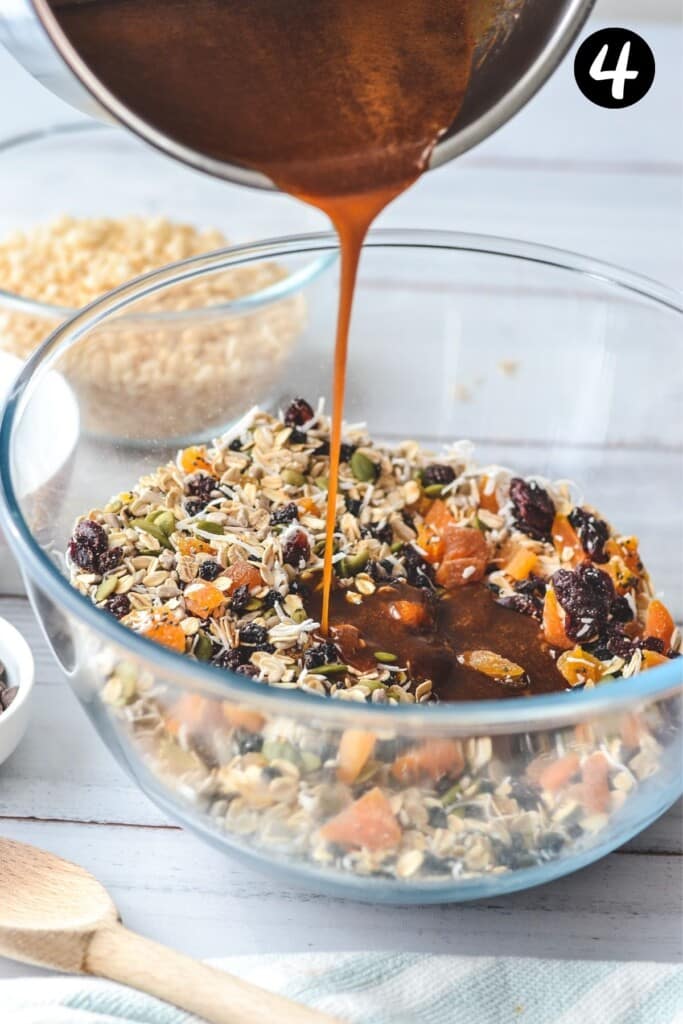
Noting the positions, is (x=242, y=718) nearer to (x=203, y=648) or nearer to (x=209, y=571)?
(x=203, y=648)

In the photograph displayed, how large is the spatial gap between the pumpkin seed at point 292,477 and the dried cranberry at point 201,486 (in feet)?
0.31

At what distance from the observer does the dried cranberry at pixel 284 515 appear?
65.7 inches

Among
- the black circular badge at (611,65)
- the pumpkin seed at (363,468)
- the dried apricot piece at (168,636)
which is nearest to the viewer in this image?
the dried apricot piece at (168,636)

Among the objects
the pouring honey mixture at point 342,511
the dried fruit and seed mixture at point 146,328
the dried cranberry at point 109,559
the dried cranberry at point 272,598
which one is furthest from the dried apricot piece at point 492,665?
A: the dried fruit and seed mixture at point 146,328

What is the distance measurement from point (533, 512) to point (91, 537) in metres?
0.58

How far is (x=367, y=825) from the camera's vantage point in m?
1.26

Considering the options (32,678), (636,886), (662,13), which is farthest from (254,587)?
(662,13)

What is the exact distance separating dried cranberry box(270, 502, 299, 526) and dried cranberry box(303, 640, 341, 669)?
25 centimetres

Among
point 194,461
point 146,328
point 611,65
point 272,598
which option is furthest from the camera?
point 611,65

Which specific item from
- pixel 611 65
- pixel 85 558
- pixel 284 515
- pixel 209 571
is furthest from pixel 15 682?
pixel 611 65

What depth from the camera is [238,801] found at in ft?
4.23

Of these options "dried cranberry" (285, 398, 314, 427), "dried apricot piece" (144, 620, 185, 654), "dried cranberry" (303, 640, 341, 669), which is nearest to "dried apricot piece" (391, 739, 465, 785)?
"dried cranberry" (303, 640, 341, 669)

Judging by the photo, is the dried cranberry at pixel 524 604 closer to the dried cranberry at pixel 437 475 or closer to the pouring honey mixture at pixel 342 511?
the pouring honey mixture at pixel 342 511

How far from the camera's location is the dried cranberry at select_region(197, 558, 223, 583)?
1554 millimetres
